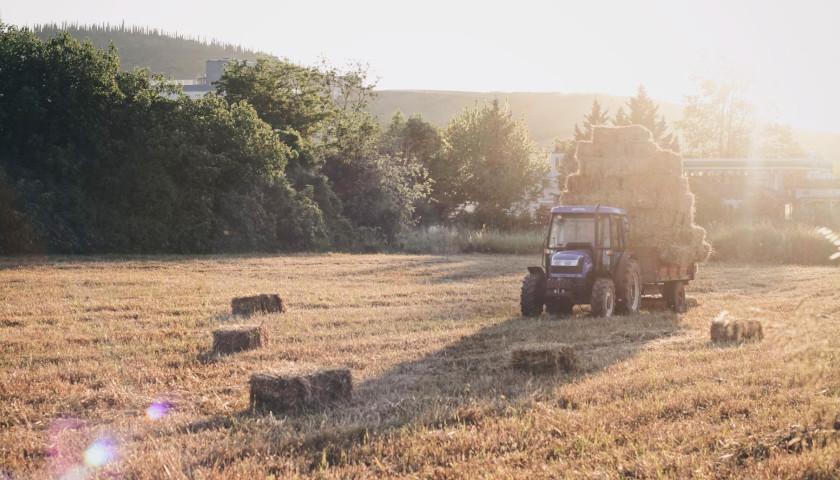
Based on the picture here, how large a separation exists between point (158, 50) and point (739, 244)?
118664 millimetres

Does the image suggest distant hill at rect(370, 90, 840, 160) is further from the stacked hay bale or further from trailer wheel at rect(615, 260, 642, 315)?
trailer wheel at rect(615, 260, 642, 315)

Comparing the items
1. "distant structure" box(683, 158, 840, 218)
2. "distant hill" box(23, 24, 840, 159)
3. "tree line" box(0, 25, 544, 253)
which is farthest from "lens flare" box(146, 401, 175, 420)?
"distant hill" box(23, 24, 840, 159)

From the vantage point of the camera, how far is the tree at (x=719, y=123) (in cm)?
8294

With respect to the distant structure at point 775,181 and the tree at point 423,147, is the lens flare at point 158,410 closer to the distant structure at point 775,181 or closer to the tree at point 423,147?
the distant structure at point 775,181

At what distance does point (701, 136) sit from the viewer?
85062 millimetres

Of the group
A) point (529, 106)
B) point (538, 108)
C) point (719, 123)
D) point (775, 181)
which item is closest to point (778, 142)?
point (719, 123)

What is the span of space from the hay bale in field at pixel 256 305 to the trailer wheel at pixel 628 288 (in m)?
5.83

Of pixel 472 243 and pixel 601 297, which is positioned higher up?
pixel 472 243

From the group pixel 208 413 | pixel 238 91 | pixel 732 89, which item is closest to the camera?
pixel 208 413

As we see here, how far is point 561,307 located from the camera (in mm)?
15859

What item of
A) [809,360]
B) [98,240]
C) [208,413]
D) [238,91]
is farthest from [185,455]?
[238,91]

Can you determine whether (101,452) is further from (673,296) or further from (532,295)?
(673,296)

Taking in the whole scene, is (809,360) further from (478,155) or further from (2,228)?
(478,155)

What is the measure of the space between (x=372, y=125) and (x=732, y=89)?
4935cm
